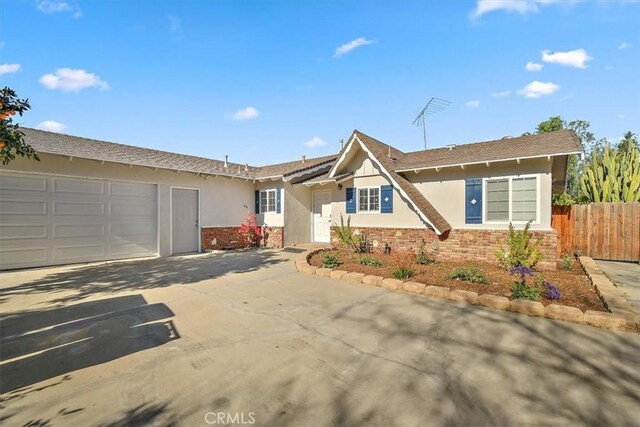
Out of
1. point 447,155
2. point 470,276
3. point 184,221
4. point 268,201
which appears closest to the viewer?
point 470,276

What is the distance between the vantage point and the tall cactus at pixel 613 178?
1147 centimetres

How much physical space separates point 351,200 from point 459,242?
4758mm

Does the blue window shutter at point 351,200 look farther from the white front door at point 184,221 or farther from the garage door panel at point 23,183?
the garage door panel at point 23,183

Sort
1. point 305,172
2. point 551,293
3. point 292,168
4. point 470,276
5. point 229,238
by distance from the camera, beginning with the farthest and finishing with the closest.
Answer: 1. point 292,168
2. point 305,172
3. point 229,238
4. point 470,276
5. point 551,293

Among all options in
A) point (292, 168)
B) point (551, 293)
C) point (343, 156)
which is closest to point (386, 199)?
point (343, 156)

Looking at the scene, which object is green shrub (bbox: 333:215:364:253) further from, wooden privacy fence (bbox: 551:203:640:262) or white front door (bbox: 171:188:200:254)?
wooden privacy fence (bbox: 551:203:640:262)

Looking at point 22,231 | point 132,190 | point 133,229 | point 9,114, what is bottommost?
point 133,229

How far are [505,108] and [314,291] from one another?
14.1 metres

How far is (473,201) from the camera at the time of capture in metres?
10.2

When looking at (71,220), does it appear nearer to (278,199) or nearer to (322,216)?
(278,199)

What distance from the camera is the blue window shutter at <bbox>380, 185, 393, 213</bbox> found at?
11.7 m

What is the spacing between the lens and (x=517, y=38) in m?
9.67

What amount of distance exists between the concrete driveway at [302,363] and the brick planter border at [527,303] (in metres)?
0.22

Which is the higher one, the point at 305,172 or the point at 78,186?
the point at 305,172
